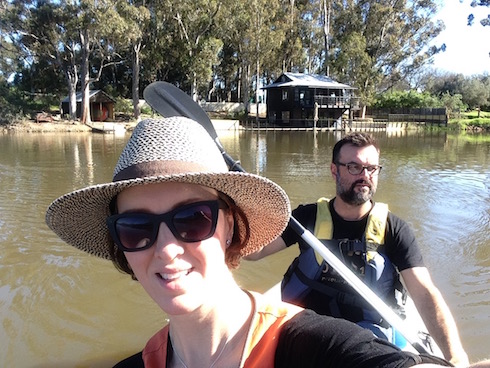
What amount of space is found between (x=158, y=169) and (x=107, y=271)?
5.38 metres

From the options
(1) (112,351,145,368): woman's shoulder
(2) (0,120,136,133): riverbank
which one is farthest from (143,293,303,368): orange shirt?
(2) (0,120,136,133): riverbank

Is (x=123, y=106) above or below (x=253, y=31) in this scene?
below

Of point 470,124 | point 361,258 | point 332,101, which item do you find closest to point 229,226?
point 361,258

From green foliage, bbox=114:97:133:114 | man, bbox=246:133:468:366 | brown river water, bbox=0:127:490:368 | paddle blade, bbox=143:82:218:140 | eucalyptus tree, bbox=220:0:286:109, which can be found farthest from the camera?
green foliage, bbox=114:97:133:114

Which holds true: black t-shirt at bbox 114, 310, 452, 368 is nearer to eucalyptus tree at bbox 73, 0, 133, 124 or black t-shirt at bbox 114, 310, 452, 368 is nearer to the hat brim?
the hat brim

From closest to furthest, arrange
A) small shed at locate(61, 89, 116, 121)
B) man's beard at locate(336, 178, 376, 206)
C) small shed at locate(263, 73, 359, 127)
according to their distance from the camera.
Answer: man's beard at locate(336, 178, 376, 206) → small shed at locate(61, 89, 116, 121) → small shed at locate(263, 73, 359, 127)

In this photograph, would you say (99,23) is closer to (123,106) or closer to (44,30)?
(44,30)

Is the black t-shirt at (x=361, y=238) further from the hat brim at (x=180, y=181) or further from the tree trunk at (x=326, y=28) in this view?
the tree trunk at (x=326, y=28)

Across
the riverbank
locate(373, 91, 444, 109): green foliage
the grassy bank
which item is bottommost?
the riverbank

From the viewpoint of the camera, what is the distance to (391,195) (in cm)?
1170

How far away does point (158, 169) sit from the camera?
119 centimetres

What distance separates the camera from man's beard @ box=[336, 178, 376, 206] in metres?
3.05

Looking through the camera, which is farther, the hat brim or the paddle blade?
the paddle blade

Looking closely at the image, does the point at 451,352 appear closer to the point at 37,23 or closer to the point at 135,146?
the point at 135,146
